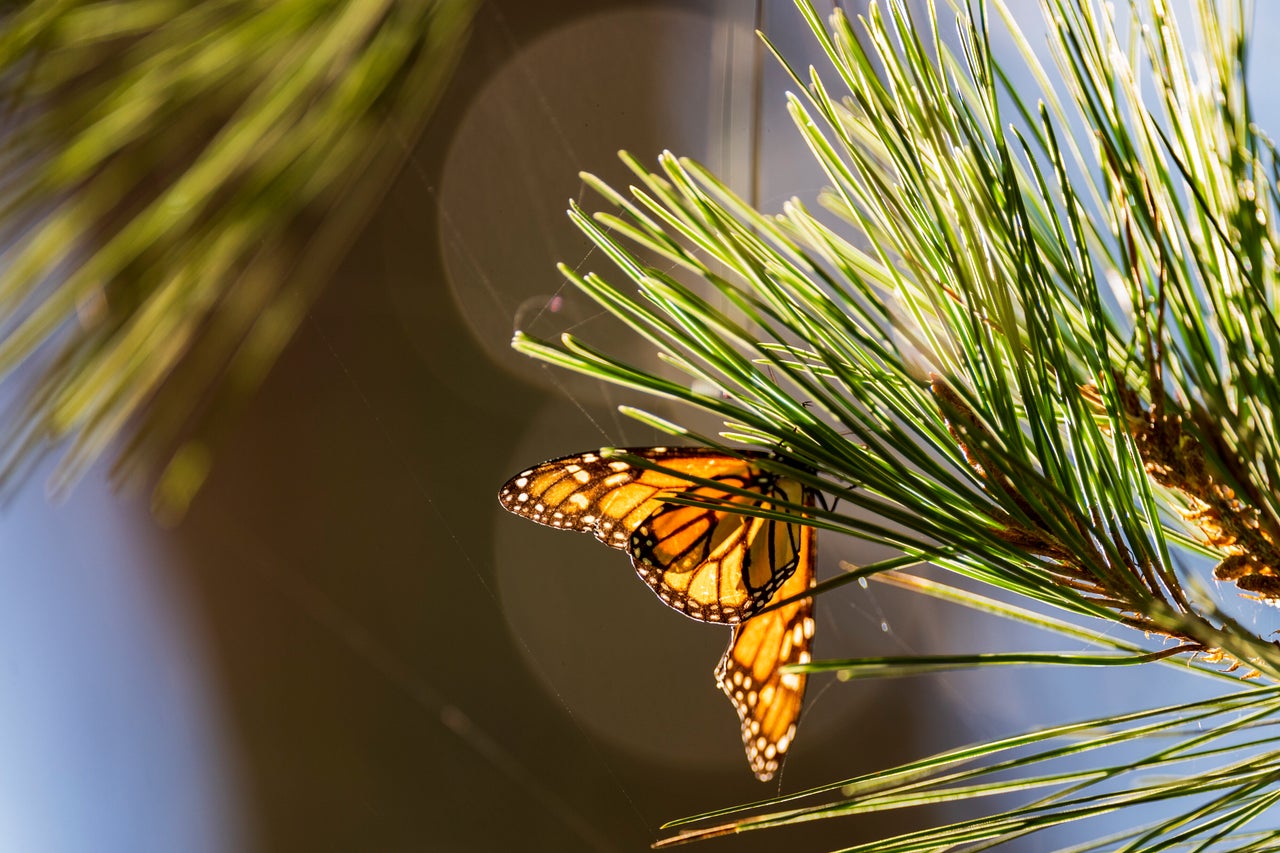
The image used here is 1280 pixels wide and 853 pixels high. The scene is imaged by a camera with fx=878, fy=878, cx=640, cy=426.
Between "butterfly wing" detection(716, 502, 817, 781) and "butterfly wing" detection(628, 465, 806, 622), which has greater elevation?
"butterfly wing" detection(628, 465, 806, 622)

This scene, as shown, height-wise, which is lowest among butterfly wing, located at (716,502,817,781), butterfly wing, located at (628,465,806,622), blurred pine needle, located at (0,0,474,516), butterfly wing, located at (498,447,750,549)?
butterfly wing, located at (716,502,817,781)

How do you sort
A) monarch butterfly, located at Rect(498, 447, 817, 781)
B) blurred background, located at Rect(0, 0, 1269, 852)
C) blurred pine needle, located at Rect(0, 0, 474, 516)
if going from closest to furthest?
blurred pine needle, located at Rect(0, 0, 474, 516) < monarch butterfly, located at Rect(498, 447, 817, 781) < blurred background, located at Rect(0, 0, 1269, 852)

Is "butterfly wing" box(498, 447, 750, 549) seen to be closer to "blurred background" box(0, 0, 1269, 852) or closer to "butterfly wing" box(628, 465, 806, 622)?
"butterfly wing" box(628, 465, 806, 622)

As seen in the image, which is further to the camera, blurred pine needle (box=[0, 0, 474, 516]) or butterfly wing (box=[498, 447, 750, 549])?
butterfly wing (box=[498, 447, 750, 549])

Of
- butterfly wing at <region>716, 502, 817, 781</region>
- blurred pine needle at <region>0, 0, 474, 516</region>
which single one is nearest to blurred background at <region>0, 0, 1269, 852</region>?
butterfly wing at <region>716, 502, 817, 781</region>

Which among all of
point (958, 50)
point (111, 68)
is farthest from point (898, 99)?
point (958, 50)

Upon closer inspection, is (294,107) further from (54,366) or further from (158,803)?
(158,803)
